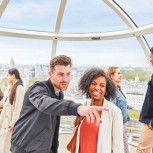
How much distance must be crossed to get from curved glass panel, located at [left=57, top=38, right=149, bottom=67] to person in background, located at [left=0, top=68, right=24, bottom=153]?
234 cm

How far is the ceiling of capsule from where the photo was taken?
5.00 metres

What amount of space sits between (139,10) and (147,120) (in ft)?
8.24

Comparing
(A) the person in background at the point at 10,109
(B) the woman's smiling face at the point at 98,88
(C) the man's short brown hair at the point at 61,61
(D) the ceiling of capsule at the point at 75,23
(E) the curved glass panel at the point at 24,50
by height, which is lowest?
(A) the person in background at the point at 10,109

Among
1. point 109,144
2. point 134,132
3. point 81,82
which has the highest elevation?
point 81,82

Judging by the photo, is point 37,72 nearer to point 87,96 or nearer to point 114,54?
point 114,54

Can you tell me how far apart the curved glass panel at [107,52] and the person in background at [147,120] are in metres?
2.24

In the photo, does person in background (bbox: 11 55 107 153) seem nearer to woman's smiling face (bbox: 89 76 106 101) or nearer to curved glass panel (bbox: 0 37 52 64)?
woman's smiling face (bbox: 89 76 106 101)

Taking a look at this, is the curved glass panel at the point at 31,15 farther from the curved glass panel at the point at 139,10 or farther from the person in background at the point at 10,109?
the person in background at the point at 10,109

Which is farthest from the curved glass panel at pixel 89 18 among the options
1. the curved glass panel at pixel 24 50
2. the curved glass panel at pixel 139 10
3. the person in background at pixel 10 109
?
the person in background at pixel 10 109

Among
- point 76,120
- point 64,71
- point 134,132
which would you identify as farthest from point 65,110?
point 134,132

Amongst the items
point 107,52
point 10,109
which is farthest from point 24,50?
point 10,109

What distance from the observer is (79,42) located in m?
5.75

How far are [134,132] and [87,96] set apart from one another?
3470 millimetres

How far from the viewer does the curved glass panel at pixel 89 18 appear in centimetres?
505
